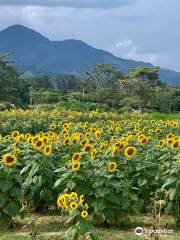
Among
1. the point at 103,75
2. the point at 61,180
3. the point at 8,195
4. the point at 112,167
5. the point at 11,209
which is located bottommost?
the point at 103,75

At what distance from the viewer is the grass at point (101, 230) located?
6.38m

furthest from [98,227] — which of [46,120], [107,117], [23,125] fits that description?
[107,117]

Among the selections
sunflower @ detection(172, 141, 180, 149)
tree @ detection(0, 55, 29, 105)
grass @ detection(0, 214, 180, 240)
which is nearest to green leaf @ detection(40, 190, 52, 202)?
grass @ detection(0, 214, 180, 240)

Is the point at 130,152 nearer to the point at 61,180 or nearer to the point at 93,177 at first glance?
the point at 93,177

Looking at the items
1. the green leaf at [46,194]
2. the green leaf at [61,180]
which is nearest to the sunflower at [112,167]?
the green leaf at [61,180]

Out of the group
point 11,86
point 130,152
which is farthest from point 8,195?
point 11,86

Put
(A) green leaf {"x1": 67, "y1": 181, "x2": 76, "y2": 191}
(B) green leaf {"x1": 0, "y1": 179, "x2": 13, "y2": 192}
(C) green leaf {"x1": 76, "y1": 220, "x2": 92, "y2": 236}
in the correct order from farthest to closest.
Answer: (B) green leaf {"x1": 0, "y1": 179, "x2": 13, "y2": 192} < (A) green leaf {"x1": 67, "y1": 181, "x2": 76, "y2": 191} < (C) green leaf {"x1": 76, "y1": 220, "x2": 92, "y2": 236}

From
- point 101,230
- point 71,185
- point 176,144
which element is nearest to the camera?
point 71,185

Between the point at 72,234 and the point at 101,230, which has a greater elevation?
the point at 72,234

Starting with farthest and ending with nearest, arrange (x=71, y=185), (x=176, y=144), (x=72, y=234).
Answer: (x=176, y=144), (x=71, y=185), (x=72, y=234)

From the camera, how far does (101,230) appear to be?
6.77 m

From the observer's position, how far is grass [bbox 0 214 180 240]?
20.9 ft

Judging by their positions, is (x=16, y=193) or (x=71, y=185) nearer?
(x=71, y=185)

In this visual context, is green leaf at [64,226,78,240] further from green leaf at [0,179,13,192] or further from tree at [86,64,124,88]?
tree at [86,64,124,88]
